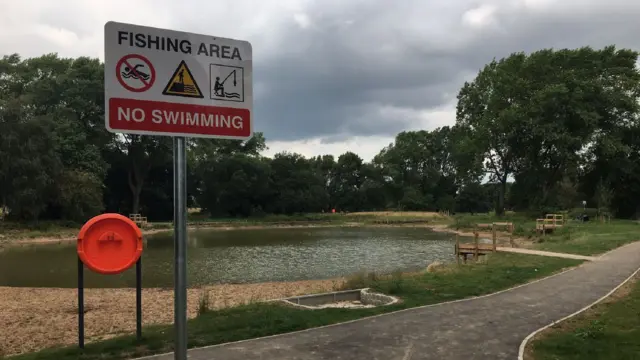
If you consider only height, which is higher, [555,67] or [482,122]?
[555,67]

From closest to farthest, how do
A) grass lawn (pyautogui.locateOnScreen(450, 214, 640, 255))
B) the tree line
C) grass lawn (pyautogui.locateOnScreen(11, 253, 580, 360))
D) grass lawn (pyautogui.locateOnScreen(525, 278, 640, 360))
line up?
1. grass lawn (pyautogui.locateOnScreen(525, 278, 640, 360))
2. grass lawn (pyautogui.locateOnScreen(11, 253, 580, 360))
3. grass lawn (pyautogui.locateOnScreen(450, 214, 640, 255))
4. the tree line

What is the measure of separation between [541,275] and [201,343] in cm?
1037

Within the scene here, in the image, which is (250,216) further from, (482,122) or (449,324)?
(449,324)

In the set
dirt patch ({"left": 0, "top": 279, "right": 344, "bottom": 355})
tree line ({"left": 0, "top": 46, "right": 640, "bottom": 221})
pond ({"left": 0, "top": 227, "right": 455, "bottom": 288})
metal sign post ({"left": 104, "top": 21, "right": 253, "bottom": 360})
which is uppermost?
tree line ({"left": 0, "top": 46, "right": 640, "bottom": 221})

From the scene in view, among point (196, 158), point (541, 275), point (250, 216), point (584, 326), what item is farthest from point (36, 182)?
point (584, 326)

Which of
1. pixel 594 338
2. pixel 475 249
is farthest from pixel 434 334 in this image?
pixel 475 249

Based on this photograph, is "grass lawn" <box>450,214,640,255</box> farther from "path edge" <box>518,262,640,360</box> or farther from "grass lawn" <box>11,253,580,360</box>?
"grass lawn" <box>11,253,580,360</box>

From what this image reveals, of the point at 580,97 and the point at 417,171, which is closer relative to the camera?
the point at 580,97

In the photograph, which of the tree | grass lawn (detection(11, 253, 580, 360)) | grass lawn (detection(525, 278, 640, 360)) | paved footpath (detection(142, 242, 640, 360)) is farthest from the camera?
the tree

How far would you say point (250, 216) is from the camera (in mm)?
71625

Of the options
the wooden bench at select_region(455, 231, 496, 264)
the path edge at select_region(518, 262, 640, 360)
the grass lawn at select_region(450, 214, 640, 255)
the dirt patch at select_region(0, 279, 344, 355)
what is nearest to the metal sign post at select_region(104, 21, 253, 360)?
the path edge at select_region(518, 262, 640, 360)

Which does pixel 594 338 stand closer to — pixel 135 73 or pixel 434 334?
pixel 434 334

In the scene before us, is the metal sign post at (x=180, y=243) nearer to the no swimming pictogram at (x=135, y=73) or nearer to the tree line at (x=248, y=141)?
the no swimming pictogram at (x=135, y=73)

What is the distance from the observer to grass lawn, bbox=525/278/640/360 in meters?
6.34
